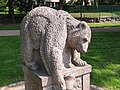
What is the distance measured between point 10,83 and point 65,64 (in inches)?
108

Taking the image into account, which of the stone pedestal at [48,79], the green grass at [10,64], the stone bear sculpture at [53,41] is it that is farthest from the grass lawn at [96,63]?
the stone bear sculpture at [53,41]

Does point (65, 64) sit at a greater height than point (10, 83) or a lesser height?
greater

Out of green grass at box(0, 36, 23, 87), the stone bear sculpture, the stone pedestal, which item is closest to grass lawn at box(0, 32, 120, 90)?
green grass at box(0, 36, 23, 87)

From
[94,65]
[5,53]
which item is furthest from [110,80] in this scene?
[5,53]

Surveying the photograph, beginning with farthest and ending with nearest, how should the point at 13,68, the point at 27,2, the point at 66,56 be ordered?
1. the point at 27,2
2. the point at 13,68
3. the point at 66,56

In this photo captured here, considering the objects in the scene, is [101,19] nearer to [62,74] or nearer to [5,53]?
[5,53]

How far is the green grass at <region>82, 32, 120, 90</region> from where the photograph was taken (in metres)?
7.15

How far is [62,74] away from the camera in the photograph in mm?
4625

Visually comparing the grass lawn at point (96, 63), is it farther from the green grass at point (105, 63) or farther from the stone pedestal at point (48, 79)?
the stone pedestal at point (48, 79)

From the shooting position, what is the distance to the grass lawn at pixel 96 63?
728 cm

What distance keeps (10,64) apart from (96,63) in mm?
2819

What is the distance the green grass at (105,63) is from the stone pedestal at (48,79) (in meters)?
1.94

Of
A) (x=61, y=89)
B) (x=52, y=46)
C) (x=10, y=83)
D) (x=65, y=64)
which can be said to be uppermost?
(x=52, y=46)

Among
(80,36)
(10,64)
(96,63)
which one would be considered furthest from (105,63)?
(80,36)
